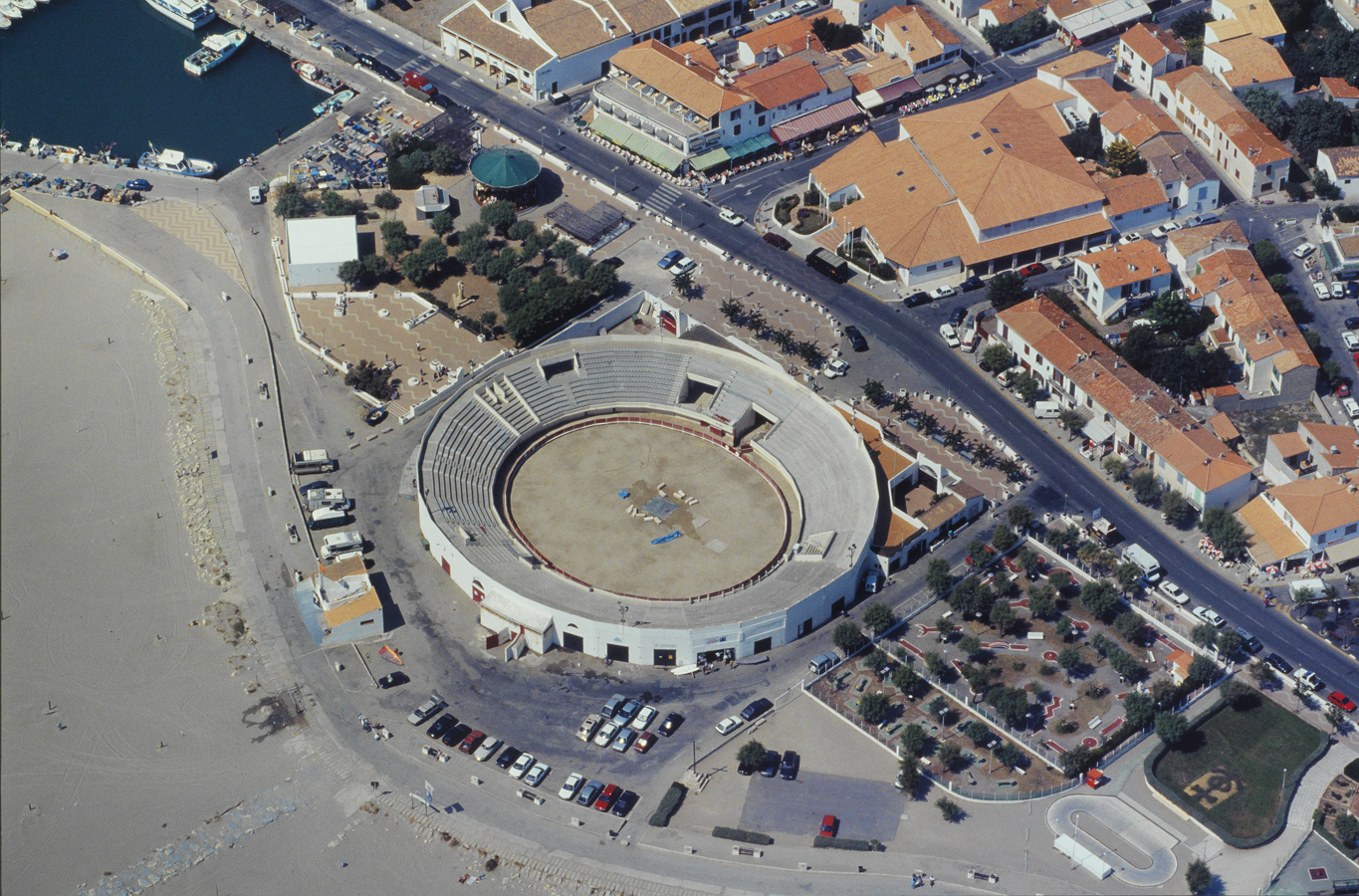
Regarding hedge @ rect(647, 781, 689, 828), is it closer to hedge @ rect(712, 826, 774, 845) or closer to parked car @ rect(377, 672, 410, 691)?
hedge @ rect(712, 826, 774, 845)

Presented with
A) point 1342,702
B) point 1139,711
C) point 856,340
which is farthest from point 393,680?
point 1342,702

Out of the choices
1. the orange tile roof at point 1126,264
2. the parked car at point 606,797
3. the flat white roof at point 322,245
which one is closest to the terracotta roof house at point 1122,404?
the orange tile roof at point 1126,264

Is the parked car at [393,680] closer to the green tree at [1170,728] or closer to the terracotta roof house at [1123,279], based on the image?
the green tree at [1170,728]

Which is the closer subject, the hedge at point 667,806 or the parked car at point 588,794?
the hedge at point 667,806

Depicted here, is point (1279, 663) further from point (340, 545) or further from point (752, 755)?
point (340, 545)

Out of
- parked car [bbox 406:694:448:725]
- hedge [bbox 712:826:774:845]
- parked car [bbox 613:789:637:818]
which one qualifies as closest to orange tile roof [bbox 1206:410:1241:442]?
hedge [bbox 712:826:774:845]

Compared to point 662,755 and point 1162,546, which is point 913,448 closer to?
point 1162,546
